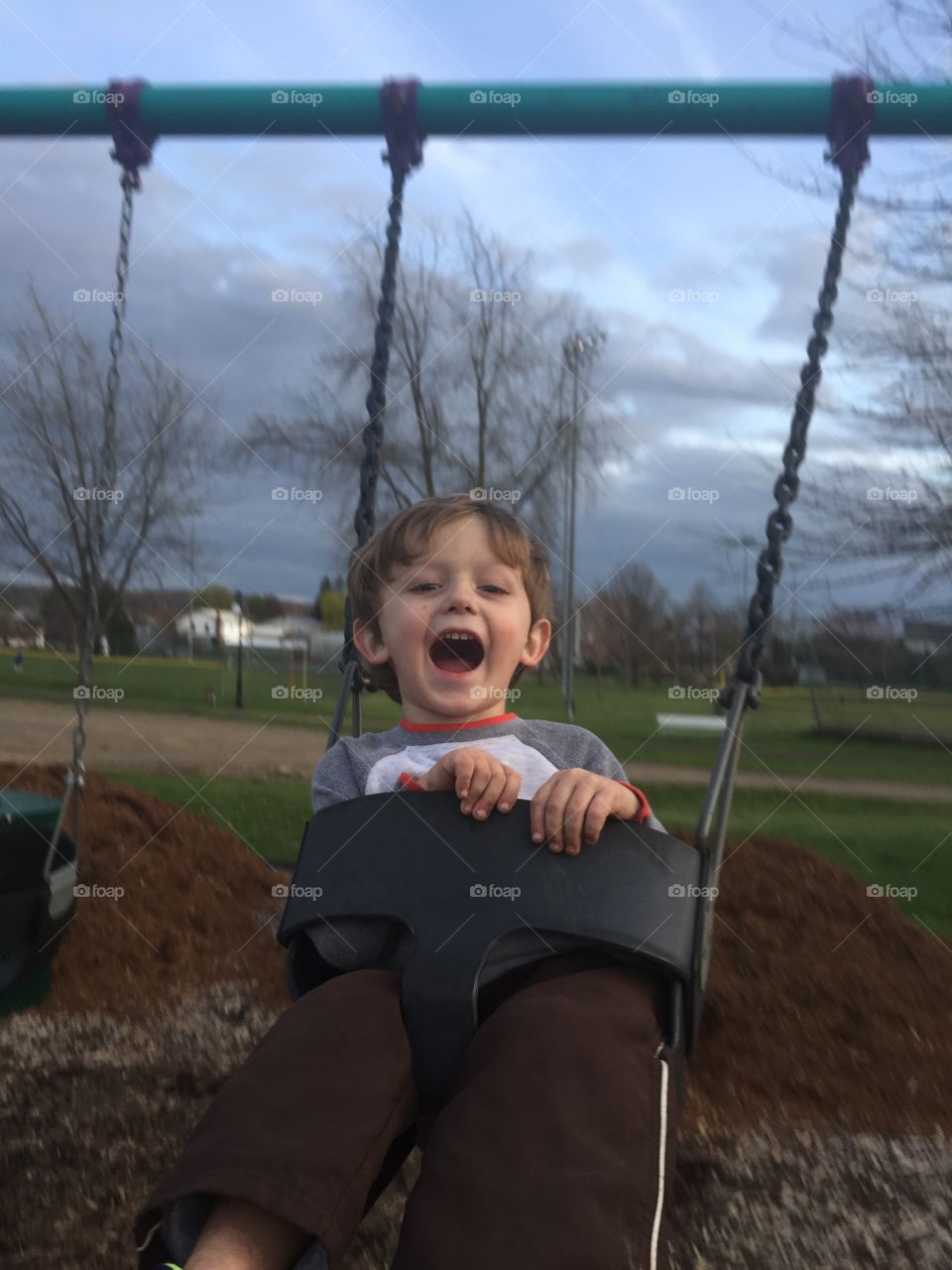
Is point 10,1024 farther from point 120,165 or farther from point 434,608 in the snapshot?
point 120,165

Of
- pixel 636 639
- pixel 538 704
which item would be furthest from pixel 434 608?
pixel 636 639

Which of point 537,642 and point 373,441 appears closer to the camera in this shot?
point 537,642

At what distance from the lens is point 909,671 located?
2.89 meters

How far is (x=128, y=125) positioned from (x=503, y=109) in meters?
0.91

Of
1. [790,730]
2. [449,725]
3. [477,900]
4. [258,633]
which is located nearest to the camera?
[477,900]

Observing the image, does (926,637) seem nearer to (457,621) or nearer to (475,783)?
(457,621)

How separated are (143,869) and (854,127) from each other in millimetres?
2617

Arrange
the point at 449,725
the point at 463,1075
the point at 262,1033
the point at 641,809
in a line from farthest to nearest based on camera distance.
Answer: the point at 262,1033 → the point at 449,725 → the point at 641,809 → the point at 463,1075

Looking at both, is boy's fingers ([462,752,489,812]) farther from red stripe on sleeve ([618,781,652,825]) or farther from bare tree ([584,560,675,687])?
bare tree ([584,560,675,687])

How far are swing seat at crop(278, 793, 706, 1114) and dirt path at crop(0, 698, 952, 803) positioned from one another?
69.6 inches

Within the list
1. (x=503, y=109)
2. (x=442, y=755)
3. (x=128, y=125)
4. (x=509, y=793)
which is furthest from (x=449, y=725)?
(x=128, y=125)

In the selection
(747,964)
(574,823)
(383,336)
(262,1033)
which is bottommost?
(262,1033)

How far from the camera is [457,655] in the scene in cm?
185

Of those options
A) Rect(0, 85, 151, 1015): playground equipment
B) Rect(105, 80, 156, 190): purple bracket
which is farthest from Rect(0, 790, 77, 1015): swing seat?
Rect(105, 80, 156, 190): purple bracket
